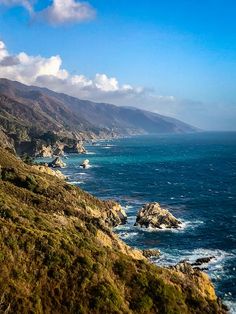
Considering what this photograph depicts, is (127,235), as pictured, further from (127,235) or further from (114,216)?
(114,216)

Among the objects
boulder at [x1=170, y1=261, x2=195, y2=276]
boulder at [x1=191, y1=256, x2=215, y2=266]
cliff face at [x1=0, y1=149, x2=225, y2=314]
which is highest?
cliff face at [x1=0, y1=149, x2=225, y2=314]

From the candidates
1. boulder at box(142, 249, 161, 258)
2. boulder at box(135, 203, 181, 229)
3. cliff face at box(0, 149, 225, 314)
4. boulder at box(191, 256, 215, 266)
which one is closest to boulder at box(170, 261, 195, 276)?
cliff face at box(0, 149, 225, 314)

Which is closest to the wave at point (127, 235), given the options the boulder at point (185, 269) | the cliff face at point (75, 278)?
the boulder at point (185, 269)

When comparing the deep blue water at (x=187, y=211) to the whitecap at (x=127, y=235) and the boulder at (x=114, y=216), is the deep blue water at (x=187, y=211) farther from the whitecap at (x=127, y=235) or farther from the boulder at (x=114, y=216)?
the boulder at (x=114, y=216)

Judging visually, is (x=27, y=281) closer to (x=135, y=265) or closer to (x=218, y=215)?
(x=135, y=265)

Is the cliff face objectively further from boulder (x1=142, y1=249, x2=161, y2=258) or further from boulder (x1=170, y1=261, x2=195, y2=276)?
boulder (x1=142, y1=249, x2=161, y2=258)
